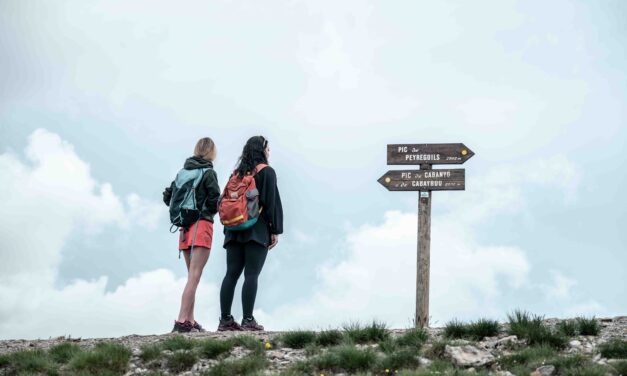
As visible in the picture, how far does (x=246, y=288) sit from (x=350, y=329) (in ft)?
6.13

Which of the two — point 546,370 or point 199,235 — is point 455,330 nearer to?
point 546,370

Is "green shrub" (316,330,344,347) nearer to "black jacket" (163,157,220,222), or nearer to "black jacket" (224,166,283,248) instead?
"black jacket" (224,166,283,248)

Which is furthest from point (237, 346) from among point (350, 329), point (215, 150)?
point (215, 150)

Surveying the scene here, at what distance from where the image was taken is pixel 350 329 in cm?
1122

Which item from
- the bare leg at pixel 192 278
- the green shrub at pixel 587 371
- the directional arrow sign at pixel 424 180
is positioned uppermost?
the directional arrow sign at pixel 424 180

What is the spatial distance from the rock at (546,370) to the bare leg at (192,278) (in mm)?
5037

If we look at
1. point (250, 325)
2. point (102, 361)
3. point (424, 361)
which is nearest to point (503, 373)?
point (424, 361)

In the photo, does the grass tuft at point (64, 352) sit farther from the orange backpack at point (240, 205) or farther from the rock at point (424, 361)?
the rock at point (424, 361)

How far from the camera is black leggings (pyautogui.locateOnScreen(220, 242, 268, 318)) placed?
12484 mm

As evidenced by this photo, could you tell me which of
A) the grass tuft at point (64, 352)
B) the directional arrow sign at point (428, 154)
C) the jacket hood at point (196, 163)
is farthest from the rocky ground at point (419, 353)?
the directional arrow sign at point (428, 154)

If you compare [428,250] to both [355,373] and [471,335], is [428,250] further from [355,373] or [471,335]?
[355,373]

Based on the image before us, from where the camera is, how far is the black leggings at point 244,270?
12.5 meters

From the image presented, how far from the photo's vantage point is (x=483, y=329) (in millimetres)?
11195

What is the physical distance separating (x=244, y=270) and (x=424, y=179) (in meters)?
3.66
